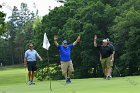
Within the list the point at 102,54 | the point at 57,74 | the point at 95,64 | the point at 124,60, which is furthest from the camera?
the point at 57,74

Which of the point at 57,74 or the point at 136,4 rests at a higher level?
the point at 136,4

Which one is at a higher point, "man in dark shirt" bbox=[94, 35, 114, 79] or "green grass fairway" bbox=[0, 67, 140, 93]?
"man in dark shirt" bbox=[94, 35, 114, 79]

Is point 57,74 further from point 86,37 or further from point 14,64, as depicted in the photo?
point 14,64

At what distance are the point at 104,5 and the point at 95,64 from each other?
832 centimetres

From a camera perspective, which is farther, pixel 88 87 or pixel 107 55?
pixel 107 55

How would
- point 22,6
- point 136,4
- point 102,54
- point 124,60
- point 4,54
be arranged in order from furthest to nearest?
point 22,6 → point 4,54 → point 136,4 → point 124,60 → point 102,54

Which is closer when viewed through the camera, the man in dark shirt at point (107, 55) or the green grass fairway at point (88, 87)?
the green grass fairway at point (88, 87)

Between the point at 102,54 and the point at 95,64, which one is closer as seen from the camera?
the point at 102,54

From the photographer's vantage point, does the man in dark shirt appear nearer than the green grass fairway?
No

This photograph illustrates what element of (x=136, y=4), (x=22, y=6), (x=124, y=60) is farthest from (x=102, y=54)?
(x=22, y=6)

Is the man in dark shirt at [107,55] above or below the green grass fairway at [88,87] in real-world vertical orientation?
above

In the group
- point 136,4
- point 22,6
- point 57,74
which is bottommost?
point 57,74

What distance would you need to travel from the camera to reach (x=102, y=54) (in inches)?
973

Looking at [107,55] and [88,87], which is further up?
[107,55]
